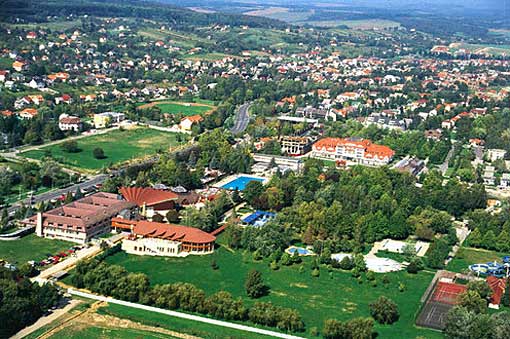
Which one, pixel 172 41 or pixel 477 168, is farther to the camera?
pixel 172 41

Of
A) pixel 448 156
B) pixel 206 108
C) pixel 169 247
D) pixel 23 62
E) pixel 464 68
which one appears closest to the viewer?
pixel 169 247

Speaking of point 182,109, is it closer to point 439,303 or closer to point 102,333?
point 439,303

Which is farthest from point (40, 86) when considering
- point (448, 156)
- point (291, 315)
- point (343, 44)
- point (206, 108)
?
point (343, 44)

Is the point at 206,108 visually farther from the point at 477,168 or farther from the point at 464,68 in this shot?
the point at 464,68

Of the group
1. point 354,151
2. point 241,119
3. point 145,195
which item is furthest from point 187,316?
point 241,119

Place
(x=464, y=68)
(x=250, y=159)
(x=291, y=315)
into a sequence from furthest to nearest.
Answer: (x=464, y=68)
(x=250, y=159)
(x=291, y=315)

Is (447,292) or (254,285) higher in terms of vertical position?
(254,285)
